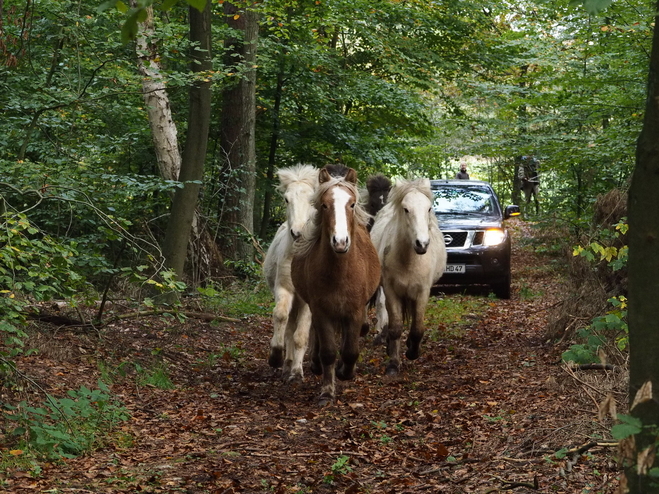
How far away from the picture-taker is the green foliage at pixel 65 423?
17.7ft

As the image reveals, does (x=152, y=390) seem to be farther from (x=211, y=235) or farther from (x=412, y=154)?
(x=412, y=154)

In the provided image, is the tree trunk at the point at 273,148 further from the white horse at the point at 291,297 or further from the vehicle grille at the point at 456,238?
the white horse at the point at 291,297

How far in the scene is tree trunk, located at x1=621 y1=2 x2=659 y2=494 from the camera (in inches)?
110

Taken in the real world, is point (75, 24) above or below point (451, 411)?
above

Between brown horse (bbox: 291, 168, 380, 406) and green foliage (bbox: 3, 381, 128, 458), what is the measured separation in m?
1.91

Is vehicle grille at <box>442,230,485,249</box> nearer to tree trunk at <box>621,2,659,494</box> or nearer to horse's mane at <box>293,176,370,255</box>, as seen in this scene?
horse's mane at <box>293,176,370,255</box>

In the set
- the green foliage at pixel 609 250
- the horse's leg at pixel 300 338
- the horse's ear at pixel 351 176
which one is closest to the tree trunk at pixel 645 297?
the green foliage at pixel 609 250

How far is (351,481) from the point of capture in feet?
16.8

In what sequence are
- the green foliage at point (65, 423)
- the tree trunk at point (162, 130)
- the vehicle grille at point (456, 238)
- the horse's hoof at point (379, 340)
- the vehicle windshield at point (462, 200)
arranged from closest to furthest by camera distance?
the green foliage at point (65, 423) < the horse's hoof at point (379, 340) < the tree trunk at point (162, 130) < the vehicle grille at point (456, 238) < the vehicle windshield at point (462, 200)

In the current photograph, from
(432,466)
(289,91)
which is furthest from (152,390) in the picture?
(289,91)

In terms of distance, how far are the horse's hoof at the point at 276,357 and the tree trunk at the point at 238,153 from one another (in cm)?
647

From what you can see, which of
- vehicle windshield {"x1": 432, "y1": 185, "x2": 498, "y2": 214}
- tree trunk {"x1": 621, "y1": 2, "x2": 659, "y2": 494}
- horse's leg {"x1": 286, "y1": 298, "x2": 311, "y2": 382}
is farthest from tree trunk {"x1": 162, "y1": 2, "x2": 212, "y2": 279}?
tree trunk {"x1": 621, "y1": 2, "x2": 659, "y2": 494}

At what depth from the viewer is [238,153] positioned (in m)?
15.3

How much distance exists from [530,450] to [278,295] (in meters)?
3.84
